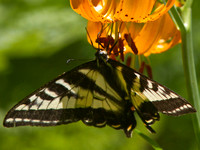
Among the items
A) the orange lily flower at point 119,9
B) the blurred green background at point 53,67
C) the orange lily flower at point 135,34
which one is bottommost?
the blurred green background at point 53,67

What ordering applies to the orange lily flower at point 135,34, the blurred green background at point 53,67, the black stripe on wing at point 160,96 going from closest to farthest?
1. the black stripe on wing at point 160,96
2. the orange lily flower at point 135,34
3. the blurred green background at point 53,67

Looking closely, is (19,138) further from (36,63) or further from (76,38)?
(76,38)

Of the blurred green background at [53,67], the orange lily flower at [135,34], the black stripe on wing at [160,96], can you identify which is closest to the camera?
the black stripe on wing at [160,96]

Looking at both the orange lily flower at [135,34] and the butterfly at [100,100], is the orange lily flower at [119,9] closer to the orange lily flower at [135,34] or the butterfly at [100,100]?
the orange lily flower at [135,34]

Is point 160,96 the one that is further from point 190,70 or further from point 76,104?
Result: point 76,104

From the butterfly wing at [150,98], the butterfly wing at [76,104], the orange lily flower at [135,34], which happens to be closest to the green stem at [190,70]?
the butterfly wing at [150,98]

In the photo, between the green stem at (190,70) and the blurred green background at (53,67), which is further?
the blurred green background at (53,67)

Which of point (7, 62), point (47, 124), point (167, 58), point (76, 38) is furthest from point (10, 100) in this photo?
point (47, 124)

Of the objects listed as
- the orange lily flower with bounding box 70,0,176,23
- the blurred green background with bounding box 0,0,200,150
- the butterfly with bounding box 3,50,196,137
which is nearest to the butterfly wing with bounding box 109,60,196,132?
the butterfly with bounding box 3,50,196,137
